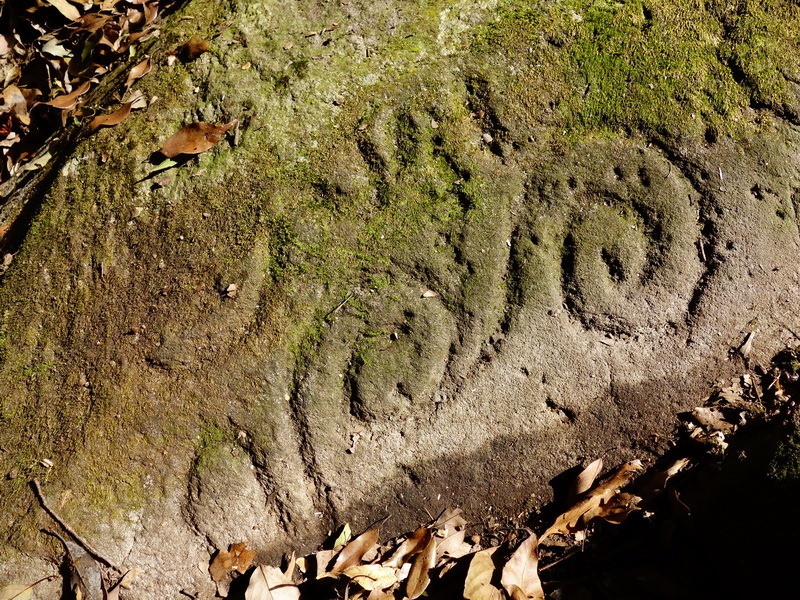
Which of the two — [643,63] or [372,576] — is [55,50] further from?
[372,576]

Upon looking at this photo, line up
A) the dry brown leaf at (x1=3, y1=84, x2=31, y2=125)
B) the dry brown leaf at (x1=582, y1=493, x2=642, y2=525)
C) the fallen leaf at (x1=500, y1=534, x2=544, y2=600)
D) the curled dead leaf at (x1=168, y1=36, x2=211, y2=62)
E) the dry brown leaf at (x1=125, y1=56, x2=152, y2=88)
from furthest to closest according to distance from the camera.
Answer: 1. the dry brown leaf at (x1=3, y1=84, x2=31, y2=125)
2. the dry brown leaf at (x1=125, y1=56, x2=152, y2=88)
3. the curled dead leaf at (x1=168, y1=36, x2=211, y2=62)
4. the dry brown leaf at (x1=582, y1=493, x2=642, y2=525)
5. the fallen leaf at (x1=500, y1=534, x2=544, y2=600)

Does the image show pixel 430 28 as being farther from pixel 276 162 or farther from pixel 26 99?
pixel 26 99

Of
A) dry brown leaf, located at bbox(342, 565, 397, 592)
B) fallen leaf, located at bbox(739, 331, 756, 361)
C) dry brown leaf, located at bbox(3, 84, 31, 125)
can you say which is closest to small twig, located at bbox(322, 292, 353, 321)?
dry brown leaf, located at bbox(342, 565, 397, 592)

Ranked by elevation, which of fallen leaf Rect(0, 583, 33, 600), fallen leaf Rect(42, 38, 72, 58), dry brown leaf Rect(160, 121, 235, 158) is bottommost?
fallen leaf Rect(0, 583, 33, 600)

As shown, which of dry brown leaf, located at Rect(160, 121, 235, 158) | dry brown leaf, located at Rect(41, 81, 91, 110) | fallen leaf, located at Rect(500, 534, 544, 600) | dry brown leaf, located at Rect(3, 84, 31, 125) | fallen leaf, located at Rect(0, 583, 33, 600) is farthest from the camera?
dry brown leaf, located at Rect(3, 84, 31, 125)

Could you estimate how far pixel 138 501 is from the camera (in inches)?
73.4

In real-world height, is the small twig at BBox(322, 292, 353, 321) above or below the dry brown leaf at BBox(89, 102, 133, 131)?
below

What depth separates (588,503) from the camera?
1937mm

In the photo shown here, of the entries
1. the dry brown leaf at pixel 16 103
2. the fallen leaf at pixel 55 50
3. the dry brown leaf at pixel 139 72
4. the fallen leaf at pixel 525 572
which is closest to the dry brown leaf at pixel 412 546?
the fallen leaf at pixel 525 572

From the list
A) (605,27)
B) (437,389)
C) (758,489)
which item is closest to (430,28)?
(605,27)

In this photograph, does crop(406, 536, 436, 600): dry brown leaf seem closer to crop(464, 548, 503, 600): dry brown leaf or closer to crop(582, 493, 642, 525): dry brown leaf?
crop(464, 548, 503, 600): dry brown leaf

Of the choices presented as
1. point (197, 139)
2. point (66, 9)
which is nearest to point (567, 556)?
point (197, 139)

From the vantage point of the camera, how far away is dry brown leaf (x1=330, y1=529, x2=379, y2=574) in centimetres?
191

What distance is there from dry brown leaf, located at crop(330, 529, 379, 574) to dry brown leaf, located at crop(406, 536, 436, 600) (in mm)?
147
